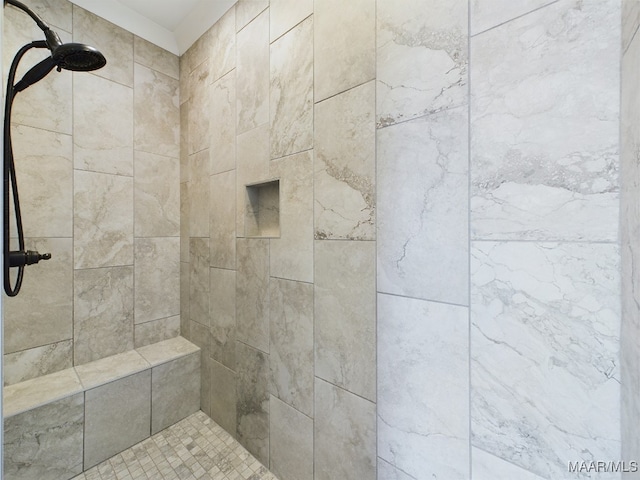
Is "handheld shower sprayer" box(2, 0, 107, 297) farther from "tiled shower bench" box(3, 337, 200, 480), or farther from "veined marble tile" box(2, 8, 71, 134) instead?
"tiled shower bench" box(3, 337, 200, 480)

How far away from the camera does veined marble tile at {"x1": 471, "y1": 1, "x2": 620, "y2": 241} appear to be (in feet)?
1.87

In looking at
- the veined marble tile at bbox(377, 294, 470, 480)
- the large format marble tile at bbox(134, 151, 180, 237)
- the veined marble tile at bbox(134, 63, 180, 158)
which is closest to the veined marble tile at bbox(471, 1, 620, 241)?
the veined marble tile at bbox(377, 294, 470, 480)

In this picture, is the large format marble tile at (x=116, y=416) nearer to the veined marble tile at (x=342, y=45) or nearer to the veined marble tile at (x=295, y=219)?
the veined marble tile at (x=295, y=219)

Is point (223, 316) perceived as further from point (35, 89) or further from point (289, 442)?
point (35, 89)

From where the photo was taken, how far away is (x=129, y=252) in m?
1.69

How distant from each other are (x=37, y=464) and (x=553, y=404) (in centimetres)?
199

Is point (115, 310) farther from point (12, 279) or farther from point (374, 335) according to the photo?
point (374, 335)

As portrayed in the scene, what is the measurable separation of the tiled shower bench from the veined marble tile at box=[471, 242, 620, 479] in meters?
1.63

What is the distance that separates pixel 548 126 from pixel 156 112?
2.08m

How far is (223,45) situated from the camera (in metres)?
1.52

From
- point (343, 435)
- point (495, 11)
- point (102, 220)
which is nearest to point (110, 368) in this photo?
point (102, 220)

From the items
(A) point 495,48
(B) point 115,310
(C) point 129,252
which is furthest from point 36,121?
(A) point 495,48

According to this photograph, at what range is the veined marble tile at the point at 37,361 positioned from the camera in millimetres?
1340

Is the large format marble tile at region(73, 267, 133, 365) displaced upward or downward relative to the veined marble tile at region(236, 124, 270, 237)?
downward
